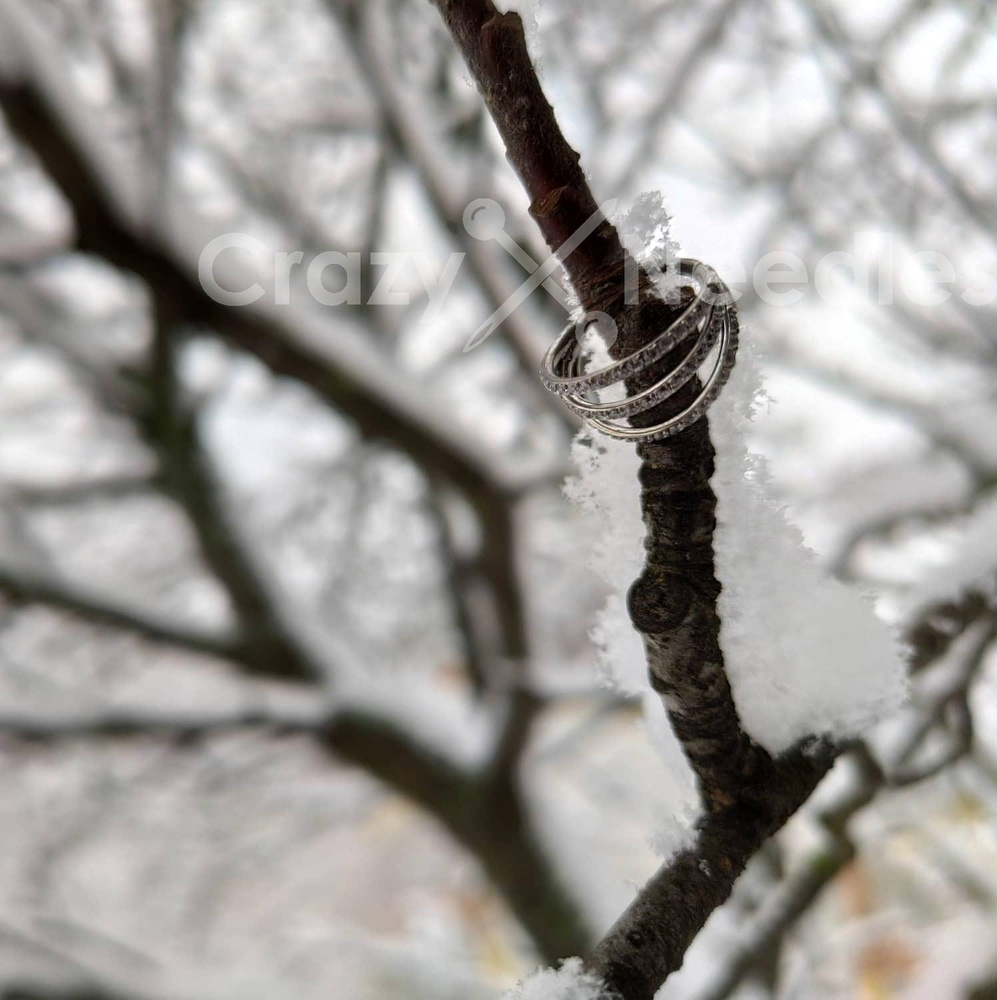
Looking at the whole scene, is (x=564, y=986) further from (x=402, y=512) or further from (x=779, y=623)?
(x=402, y=512)

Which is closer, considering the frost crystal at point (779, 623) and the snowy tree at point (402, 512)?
the frost crystal at point (779, 623)

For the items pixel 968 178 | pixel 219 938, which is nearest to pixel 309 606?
pixel 968 178

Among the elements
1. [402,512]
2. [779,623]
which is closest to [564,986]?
[779,623]

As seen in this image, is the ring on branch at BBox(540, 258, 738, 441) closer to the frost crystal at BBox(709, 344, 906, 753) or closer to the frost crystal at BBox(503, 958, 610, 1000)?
the frost crystal at BBox(709, 344, 906, 753)

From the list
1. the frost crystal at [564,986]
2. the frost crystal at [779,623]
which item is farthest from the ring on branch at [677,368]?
the frost crystal at [564,986]

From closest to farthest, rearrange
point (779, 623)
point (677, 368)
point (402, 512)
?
point (677, 368)
point (779, 623)
point (402, 512)

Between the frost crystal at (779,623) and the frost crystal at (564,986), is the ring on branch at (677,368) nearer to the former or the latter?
the frost crystal at (779,623)
